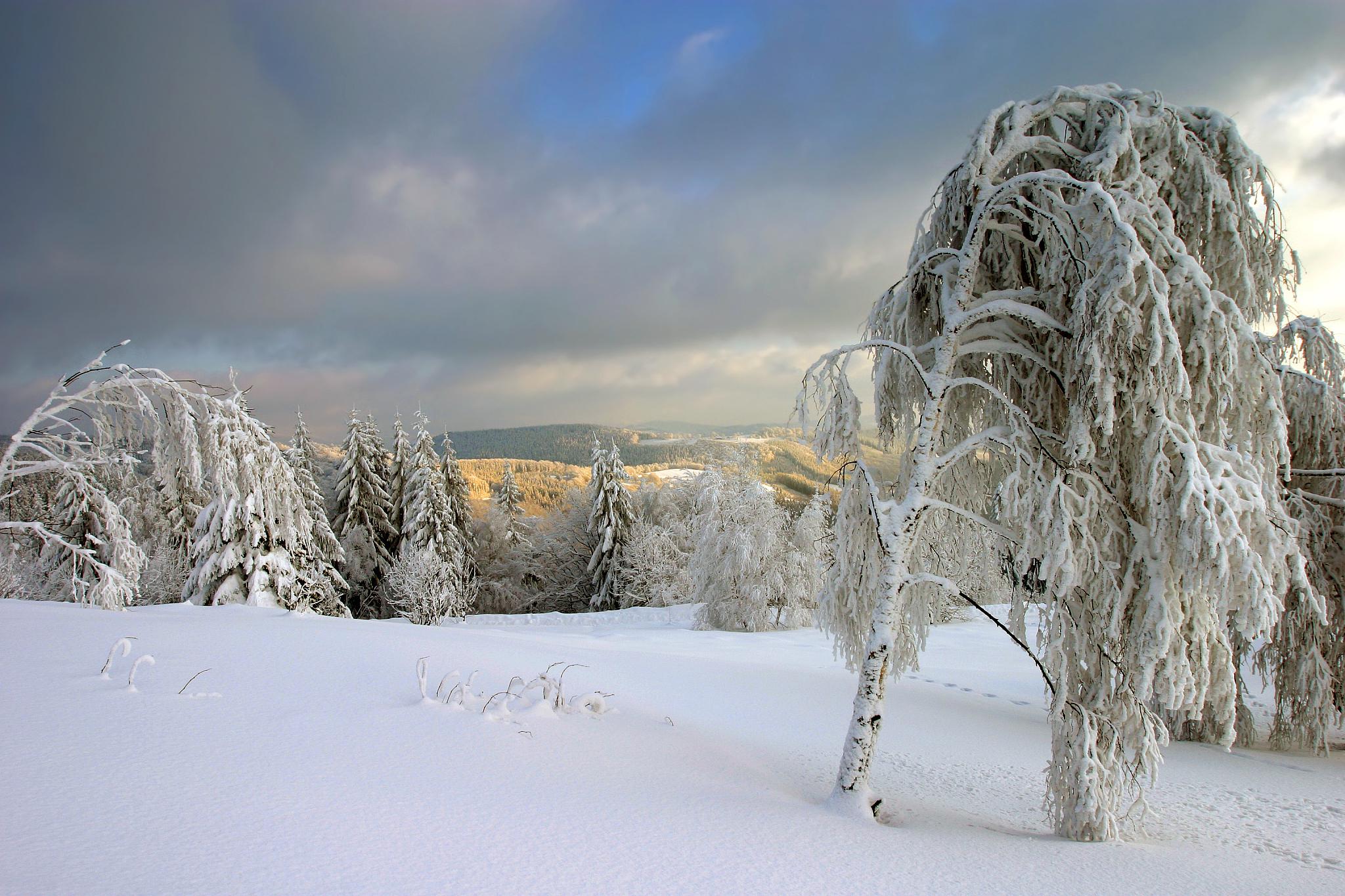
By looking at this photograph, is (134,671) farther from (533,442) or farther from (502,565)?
(533,442)

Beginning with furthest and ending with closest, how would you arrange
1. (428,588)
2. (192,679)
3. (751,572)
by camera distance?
(428,588) → (751,572) → (192,679)

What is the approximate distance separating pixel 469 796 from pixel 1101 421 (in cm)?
441

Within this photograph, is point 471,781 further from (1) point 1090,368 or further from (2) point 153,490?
(2) point 153,490

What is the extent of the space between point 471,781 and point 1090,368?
15.3 ft

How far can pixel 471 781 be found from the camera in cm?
382

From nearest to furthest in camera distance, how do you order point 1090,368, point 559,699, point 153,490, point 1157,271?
point 1157,271
point 1090,368
point 559,699
point 153,490

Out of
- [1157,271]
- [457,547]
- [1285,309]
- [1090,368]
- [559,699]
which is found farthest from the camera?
[457,547]

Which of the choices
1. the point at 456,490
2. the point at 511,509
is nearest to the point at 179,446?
the point at 456,490

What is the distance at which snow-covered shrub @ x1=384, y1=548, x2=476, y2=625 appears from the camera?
22.9m

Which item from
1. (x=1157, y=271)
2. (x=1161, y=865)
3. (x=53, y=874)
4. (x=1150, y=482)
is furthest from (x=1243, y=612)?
(x=53, y=874)

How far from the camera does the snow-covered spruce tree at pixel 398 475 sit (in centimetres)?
3231

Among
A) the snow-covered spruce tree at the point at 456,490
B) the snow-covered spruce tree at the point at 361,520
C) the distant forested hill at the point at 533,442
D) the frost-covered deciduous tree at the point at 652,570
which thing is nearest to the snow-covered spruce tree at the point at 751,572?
the frost-covered deciduous tree at the point at 652,570

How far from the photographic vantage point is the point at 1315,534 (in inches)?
310

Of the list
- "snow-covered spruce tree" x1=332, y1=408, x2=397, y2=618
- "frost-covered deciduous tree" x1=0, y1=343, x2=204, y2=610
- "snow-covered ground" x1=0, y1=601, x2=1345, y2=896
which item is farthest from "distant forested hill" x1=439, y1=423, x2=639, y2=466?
"snow-covered ground" x1=0, y1=601, x2=1345, y2=896
